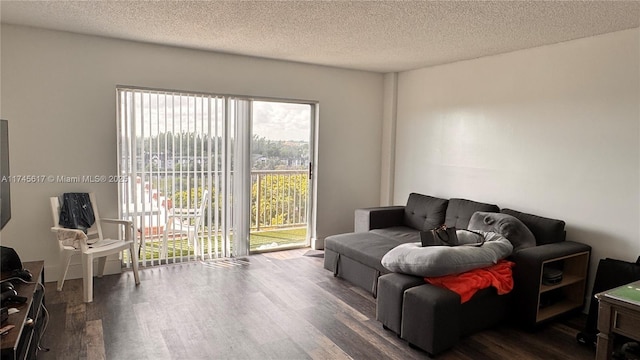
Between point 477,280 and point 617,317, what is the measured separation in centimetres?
99

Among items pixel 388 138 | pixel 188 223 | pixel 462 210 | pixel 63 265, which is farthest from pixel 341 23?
pixel 63 265

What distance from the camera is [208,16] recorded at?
3.13 metres

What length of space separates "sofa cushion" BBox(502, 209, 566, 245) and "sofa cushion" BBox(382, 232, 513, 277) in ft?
1.66

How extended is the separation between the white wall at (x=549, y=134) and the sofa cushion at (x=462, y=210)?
9.7 inches

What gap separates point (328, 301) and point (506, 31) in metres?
2.67

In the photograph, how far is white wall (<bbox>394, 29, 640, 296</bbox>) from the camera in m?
3.22

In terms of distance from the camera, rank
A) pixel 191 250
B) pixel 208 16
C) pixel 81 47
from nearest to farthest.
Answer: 1. pixel 208 16
2. pixel 81 47
3. pixel 191 250

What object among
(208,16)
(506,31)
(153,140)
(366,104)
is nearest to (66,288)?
(153,140)

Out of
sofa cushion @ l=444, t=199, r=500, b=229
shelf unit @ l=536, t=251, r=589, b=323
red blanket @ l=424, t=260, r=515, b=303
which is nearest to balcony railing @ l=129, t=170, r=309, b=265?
sofa cushion @ l=444, t=199, r=500, b=229

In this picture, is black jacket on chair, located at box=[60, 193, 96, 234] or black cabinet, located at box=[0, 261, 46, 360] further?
black jacket on chair, located at box=[60, 193, 96, 234]

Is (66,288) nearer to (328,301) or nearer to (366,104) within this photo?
(328,301)

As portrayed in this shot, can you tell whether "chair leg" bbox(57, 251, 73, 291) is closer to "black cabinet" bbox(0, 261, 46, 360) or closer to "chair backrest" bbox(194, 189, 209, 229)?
"black cabinet" bbox(0, 261, 46, 360)

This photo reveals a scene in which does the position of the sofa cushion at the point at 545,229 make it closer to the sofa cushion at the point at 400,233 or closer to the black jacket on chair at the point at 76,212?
the sofa cushion at the point at 400,233

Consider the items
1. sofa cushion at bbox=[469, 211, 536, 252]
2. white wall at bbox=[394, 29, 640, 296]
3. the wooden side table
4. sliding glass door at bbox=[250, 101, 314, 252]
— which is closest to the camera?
the wooden side table
